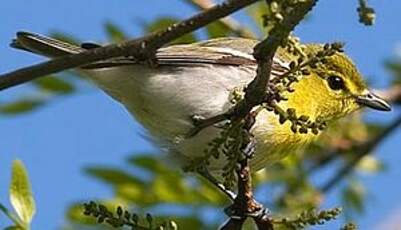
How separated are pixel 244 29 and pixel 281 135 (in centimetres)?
47

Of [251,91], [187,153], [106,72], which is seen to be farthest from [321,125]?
[106,72]

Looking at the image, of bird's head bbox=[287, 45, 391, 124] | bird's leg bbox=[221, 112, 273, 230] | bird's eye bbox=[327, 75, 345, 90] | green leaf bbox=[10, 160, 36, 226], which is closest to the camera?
bird's leg bbox=[221, 112, 273, 230]

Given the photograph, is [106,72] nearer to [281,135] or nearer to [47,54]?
[281,135]

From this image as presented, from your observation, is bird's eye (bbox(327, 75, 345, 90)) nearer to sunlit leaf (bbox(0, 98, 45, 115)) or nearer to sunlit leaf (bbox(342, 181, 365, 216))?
sunlit leaf (bbox(342, 181, 365, 216))

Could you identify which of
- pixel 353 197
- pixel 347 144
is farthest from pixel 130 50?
pixel 347 144

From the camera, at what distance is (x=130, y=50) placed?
1.46 m

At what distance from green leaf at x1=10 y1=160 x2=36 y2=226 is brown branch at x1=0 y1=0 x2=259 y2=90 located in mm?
796

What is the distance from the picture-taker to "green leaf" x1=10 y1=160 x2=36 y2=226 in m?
2.22

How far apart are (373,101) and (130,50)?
2749mm

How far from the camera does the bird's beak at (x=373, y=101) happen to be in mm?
4063

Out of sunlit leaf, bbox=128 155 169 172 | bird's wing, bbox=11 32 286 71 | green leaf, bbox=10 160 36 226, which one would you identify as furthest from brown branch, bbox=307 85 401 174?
green leaf, bbox=10 160 36 226

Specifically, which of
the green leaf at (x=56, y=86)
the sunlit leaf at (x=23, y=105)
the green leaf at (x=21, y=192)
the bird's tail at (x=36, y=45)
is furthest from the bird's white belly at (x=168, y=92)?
the green leaf at (x=21, y=192)

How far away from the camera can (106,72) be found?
354 cm

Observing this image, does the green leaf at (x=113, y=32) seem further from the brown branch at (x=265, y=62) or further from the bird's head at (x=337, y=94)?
the brown branch at (x=265, y=62)
